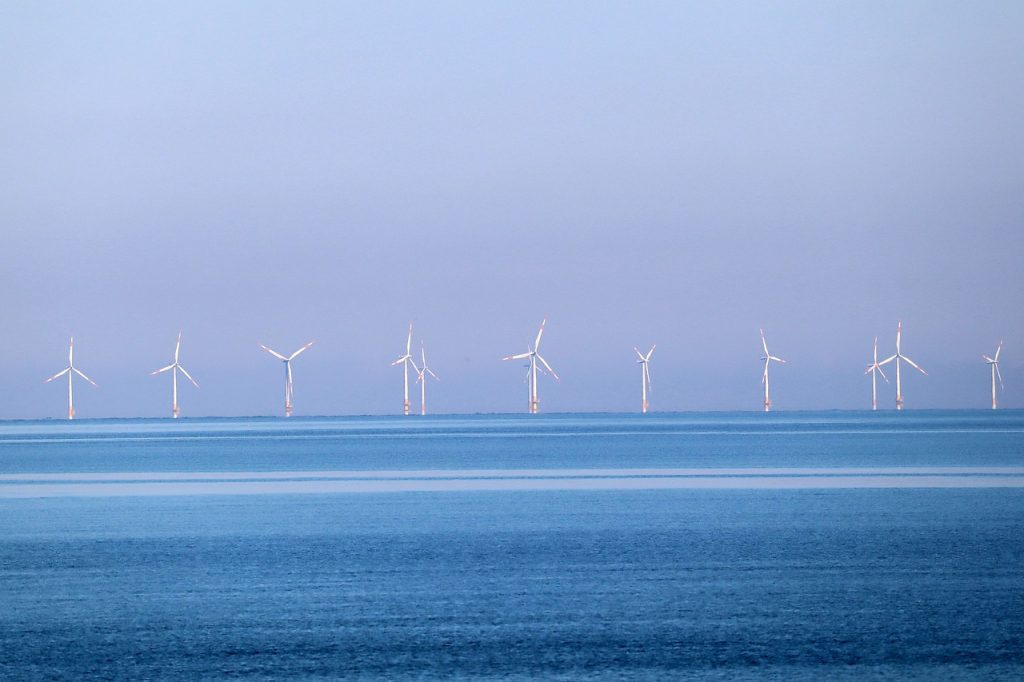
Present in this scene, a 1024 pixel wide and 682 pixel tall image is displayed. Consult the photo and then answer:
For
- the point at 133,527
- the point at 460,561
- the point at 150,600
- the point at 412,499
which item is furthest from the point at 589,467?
the point at 150,600

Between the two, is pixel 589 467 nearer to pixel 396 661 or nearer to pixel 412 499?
pixel 412 499

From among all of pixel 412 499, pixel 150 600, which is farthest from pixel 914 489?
pixel 150 600

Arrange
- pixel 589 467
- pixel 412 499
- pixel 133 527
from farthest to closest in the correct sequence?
pixel 589 467, pixel 412 499, pixel 133 527

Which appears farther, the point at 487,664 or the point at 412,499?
the point at 412,499

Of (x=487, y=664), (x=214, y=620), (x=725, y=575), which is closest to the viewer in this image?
(x=487, y=664)

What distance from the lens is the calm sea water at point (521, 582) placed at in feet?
34.4

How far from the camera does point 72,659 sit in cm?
1068

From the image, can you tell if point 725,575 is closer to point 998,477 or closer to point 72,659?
point 72,659

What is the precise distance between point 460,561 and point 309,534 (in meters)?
4.62

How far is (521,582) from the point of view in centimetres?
1459

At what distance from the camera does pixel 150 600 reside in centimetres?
1373

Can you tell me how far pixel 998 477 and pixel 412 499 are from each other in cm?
1572

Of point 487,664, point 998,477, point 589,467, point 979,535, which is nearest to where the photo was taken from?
point 487,664

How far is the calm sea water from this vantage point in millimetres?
10492
